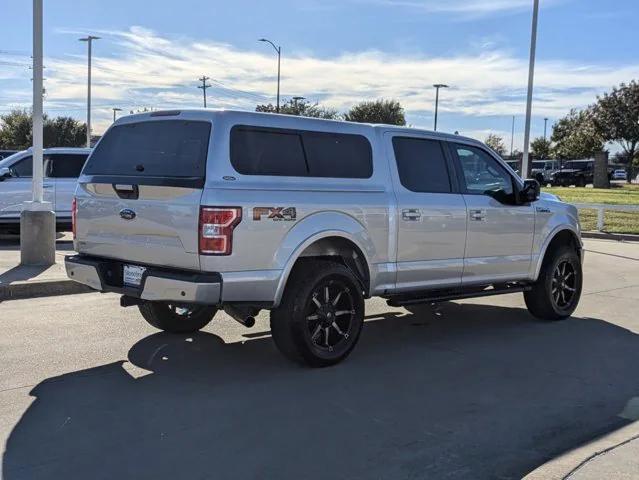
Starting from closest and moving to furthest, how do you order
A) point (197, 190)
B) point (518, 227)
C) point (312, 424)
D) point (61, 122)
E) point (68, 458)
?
point (68, 458) < point (312, 424) < point (197, 190) < point (518, 227) < point (61, 122)

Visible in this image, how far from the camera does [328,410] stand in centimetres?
475

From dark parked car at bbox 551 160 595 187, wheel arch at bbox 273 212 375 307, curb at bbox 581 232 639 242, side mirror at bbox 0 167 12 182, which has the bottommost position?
curb at bbox 581 232 639 242

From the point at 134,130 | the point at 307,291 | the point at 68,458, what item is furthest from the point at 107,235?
the point at 68,458

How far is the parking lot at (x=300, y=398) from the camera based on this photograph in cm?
391

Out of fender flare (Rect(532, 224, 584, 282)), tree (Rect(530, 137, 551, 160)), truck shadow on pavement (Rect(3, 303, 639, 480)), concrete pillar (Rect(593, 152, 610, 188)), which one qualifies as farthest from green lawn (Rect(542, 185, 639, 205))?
tree (Rect(530, 137, 551, 160))

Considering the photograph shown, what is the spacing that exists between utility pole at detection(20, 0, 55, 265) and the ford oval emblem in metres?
5.04

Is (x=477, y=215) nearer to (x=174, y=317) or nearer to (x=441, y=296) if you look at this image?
(x=441, y=296)

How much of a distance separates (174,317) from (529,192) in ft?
13.2

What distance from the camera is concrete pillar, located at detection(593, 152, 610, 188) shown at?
48094 millimetres

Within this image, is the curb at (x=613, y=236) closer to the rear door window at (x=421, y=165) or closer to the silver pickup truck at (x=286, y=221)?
the silver pickup truck at (x=286, y=221)

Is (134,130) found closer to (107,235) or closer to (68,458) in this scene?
(107,235)

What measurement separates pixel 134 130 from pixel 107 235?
37.7 inches

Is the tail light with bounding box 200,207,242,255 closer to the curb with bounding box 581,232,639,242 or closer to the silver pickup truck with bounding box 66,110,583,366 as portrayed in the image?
the silver pickup truck with bounding box 66,110,583,366

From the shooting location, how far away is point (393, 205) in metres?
6.15
